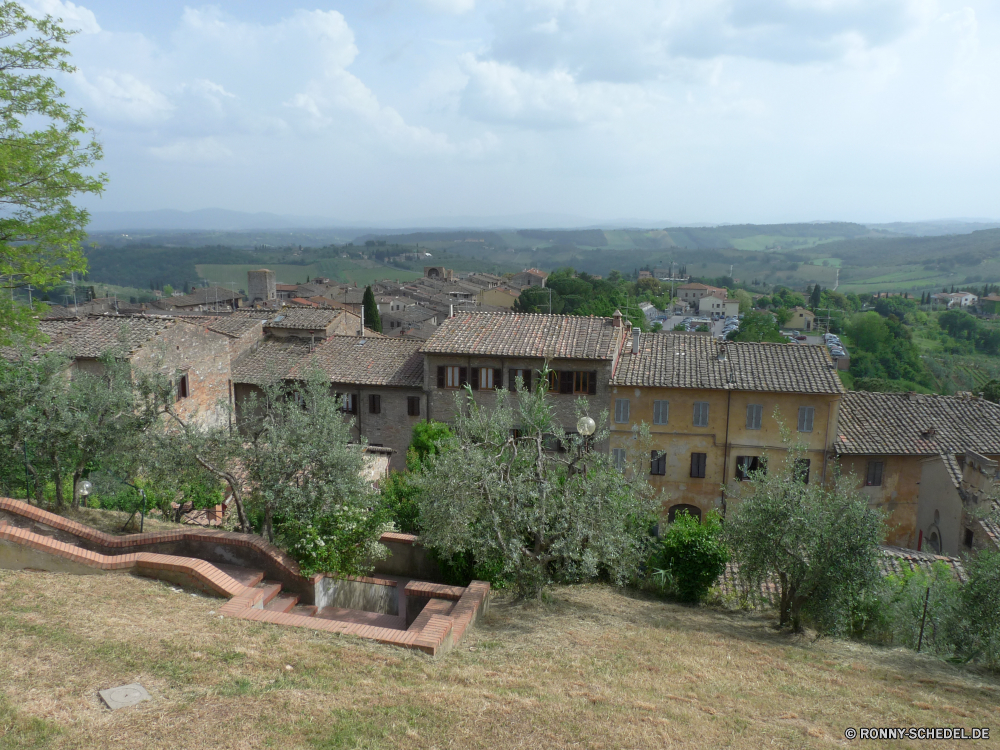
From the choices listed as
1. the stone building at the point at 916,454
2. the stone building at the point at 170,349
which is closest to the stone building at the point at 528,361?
the stone building at the point at 170,349

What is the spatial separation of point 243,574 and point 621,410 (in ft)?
57.1

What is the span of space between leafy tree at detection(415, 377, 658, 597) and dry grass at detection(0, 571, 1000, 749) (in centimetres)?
133

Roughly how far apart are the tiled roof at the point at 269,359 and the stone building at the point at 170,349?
99 centimetres

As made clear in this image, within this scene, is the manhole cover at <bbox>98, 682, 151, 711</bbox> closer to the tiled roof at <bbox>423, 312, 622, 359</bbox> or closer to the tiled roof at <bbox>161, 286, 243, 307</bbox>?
the tiled roof at <bbox>423, 312, 622, 359</bbox>

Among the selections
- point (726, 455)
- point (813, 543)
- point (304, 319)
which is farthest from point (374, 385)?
point (813, 543)

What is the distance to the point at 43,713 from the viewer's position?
7875mm

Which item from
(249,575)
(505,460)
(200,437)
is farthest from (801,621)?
(200,437)

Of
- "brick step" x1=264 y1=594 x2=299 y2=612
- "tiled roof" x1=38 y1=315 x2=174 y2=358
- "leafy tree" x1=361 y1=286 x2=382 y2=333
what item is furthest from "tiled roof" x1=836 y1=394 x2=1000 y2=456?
"leafy tree" x1=361 y1=286 x2=382 y2=333

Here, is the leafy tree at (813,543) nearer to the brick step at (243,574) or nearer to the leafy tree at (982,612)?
the leafy tree at (982,612)

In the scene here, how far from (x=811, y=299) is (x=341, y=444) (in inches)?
6769

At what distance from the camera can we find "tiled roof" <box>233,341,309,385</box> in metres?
30.0

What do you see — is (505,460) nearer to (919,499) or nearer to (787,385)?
(787,385)

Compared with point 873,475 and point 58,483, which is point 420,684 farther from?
point 873,475

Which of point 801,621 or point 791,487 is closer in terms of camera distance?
point 791,487
